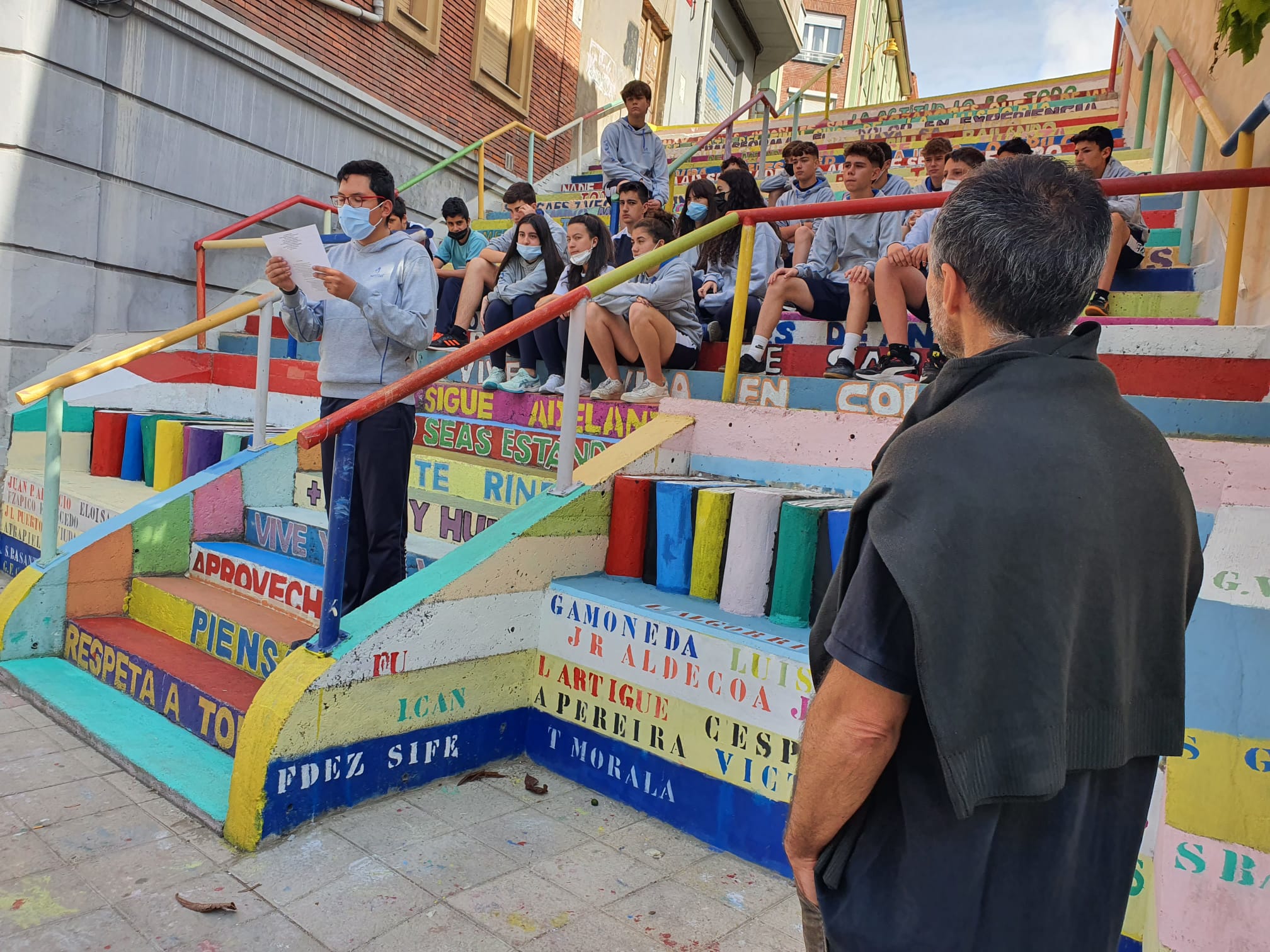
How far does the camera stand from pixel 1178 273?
540cm

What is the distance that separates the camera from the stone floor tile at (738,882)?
2.60 m

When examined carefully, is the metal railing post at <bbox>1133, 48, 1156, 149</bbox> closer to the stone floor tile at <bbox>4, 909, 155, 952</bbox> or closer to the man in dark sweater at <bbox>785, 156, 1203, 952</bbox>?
the man in dark sweater at <bbox>785, 156, 1203, 952</bbox>

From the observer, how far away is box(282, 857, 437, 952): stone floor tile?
234 centimetres

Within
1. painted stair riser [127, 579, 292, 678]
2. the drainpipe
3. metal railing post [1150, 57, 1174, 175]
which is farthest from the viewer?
the drainpipe

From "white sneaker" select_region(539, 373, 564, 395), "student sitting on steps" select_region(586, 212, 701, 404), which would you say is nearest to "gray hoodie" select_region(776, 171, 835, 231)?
"student sitting on steps" select_region(586, 212, 701, 404)

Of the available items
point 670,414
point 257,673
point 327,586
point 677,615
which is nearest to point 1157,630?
point 677,615

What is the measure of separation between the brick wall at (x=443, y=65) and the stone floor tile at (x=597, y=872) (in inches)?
330

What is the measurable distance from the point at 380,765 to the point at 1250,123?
476cm

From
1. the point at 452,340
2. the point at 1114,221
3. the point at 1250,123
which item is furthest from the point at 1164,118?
the point at 452,340

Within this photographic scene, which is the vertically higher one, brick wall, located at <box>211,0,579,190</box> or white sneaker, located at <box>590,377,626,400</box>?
brick wall, located at <box>211,0,579,190</box>

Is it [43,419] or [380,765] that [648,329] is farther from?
[43,419]

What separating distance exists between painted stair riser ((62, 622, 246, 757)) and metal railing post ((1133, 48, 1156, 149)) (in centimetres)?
879

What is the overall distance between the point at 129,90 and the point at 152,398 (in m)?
2.56

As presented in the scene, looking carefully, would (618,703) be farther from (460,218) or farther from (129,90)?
(129,90)
